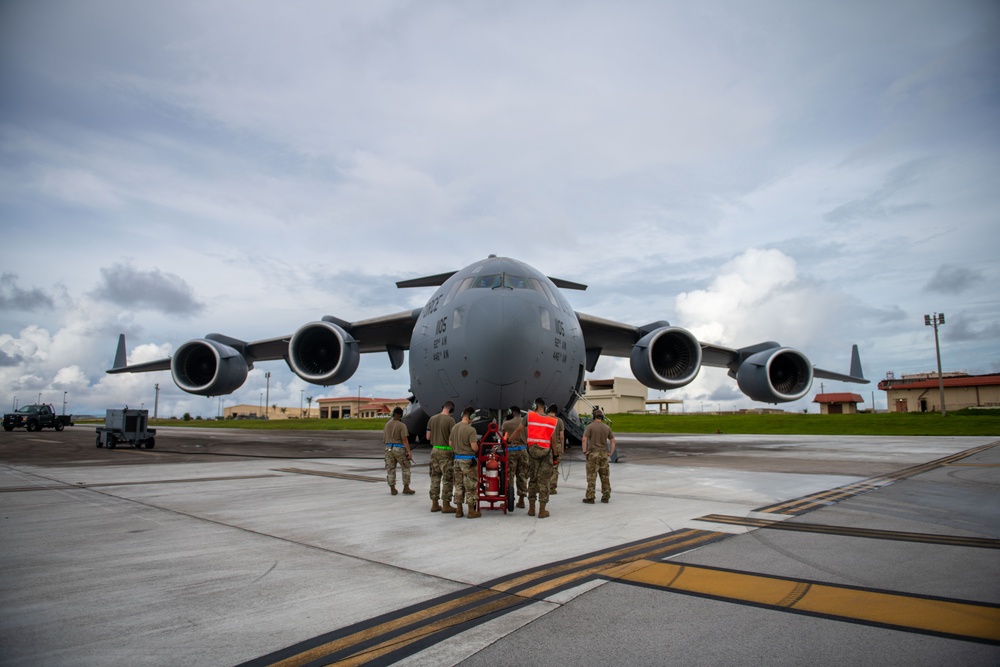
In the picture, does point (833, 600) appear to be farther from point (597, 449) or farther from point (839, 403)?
point (839, 403)

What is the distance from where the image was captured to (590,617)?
3.48m

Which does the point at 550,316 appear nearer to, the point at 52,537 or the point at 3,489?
the point at 52,537

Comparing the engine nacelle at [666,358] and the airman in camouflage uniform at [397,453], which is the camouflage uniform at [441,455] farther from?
the engine nacelle at [666,358]

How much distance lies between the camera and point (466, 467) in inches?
287

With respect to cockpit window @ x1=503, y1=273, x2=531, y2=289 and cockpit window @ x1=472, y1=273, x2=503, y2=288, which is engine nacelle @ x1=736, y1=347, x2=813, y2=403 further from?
cockpit window @ x1=472, y1=273, x2=503, y2=288

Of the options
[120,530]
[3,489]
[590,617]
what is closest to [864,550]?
[590,617]

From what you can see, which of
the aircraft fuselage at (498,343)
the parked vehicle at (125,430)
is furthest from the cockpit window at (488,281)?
the parked vehicle at (125,430)

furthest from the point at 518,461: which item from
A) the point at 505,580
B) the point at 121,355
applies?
the point at 121,355

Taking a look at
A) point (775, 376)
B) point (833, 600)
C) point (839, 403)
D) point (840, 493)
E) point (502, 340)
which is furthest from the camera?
point (839, 403)

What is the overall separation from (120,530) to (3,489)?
5.03 m

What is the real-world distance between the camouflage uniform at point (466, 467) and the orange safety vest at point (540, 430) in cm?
69

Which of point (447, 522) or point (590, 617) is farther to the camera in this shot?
point (447, 522)

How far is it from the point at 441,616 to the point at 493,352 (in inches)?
300

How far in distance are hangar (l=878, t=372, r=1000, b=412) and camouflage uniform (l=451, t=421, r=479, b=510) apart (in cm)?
6478
